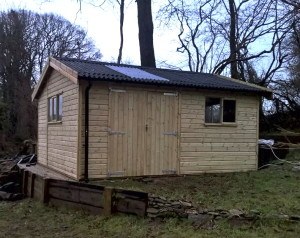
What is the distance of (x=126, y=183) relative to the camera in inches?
389

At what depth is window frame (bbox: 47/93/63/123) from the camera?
11.9 metres

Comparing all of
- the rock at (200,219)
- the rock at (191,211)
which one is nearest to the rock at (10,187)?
the rock at (191,211)

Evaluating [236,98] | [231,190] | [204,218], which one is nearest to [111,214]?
[204,218]

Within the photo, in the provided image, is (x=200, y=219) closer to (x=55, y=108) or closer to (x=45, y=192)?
(x=45, y=192)

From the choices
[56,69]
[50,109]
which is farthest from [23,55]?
[56,69]

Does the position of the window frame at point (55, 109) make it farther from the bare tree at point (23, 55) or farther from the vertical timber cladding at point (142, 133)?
the bare tree at point (23, 55)

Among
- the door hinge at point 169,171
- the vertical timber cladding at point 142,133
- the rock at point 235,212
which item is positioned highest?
the vertical timber cladding at point 142,133

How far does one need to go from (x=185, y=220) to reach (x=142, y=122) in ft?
14.0

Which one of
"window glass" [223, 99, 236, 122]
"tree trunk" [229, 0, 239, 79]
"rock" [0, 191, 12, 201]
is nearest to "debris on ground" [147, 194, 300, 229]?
"rock" [0, 191, 12, 201]

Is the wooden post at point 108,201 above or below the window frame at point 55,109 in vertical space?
below

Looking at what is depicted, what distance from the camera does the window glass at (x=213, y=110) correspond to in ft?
38.6

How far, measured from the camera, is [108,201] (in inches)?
294

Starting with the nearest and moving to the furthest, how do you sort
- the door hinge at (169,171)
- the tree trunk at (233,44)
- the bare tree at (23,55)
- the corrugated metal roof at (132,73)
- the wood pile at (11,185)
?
the wood pile at (11,185) < the corrugated metal roof at (132,73) < the door hinge at (169,171) < the tree trunk at (233,44) < the bare tree at (23,55)

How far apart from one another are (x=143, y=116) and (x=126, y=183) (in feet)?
6.04
